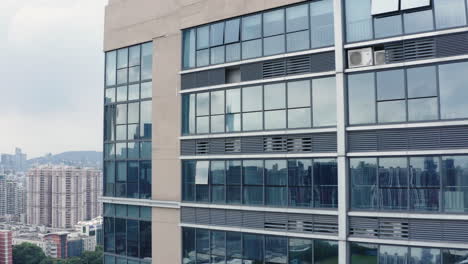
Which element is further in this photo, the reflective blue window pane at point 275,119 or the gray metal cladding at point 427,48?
the reflective blue window pane at point 275,119

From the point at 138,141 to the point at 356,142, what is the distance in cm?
1117

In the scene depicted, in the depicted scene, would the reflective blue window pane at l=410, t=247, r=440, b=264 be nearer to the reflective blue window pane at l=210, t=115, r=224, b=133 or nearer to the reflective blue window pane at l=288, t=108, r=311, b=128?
the reflective blue window pane at l=288, t=108, r=311, b=128

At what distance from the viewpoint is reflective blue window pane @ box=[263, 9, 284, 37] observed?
17844 millimetres

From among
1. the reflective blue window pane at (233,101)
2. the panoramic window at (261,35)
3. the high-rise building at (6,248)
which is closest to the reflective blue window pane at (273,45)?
the panoramic window at (261,35)

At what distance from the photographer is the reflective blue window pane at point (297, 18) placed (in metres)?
17.2

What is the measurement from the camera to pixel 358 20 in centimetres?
1592

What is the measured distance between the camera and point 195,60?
20562mm

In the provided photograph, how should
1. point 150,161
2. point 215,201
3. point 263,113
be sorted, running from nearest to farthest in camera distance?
point 263,113 < point 215,201 < point 150,161

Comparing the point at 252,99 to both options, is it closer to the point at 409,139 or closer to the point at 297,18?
the point at 297,18

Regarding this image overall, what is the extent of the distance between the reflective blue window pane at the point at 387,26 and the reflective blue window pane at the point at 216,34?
6.65 meters

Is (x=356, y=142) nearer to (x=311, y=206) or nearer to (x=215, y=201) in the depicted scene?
(x=311, y=206)

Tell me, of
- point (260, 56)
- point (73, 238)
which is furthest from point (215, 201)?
point (73, 238)

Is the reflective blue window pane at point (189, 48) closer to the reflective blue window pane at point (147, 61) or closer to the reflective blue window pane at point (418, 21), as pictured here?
the reflective blue window pane at point (147, 61)

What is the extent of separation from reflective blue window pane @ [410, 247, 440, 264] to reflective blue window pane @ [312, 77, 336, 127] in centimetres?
487
